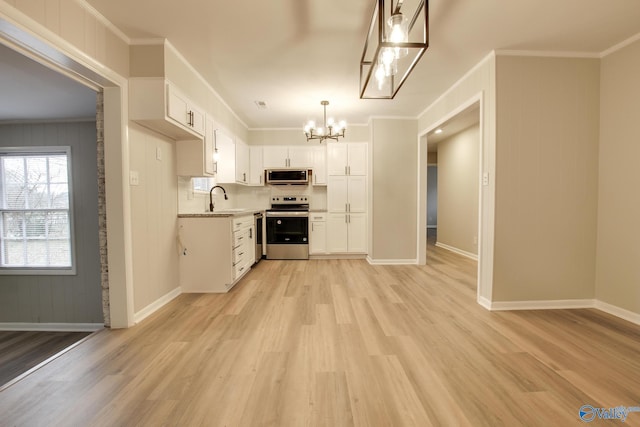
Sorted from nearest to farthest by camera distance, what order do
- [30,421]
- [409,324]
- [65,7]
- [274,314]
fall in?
[30,421], [65,7], [409,324], [274,314]

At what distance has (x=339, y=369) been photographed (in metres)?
1.63

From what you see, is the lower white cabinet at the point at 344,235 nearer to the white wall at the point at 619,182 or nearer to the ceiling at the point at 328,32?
the ceiling at the point at 328,32

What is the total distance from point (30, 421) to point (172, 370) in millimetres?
606

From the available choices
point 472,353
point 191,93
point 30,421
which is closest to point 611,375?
point 472,353

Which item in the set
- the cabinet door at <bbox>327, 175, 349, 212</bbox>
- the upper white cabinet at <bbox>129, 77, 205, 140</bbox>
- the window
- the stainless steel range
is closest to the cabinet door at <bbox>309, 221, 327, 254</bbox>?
the stainless steel range

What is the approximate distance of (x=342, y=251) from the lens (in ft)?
16.0

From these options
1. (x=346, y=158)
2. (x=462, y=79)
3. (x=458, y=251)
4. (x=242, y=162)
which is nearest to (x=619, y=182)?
(x=462, y=79)

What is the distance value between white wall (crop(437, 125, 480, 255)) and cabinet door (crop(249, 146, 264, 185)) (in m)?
4.15

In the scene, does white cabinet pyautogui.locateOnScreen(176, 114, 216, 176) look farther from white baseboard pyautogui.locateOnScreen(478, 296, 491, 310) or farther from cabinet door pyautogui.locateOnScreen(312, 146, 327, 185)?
white baseboard pyautogui.locateOnScreen(478, 296, 491, 310)

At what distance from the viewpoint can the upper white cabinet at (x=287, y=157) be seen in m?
5.03

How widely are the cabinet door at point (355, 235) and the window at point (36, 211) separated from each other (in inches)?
167

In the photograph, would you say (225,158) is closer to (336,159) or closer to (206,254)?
(206,254)

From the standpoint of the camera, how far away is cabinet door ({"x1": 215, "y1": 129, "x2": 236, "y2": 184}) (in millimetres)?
3521

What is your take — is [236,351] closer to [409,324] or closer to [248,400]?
[248,400]
